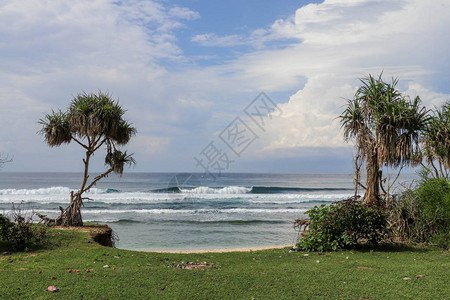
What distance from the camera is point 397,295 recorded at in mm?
5055

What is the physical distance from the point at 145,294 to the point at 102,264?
2307 mm

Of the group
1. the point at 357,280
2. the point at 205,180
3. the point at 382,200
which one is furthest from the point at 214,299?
the point at 205,180

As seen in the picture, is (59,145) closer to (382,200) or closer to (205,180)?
(382,200)

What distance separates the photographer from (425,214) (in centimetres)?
963

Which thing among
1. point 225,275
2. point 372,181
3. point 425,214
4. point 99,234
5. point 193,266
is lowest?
point 99,234

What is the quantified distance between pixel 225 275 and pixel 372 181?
6.47m

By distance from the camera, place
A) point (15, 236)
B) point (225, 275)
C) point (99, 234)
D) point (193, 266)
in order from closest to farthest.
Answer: point (225, 275), point (193, 266), point (15, 236), point (99, 234)

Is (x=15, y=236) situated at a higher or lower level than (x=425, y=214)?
lower

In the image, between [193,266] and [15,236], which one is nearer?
[193,266]

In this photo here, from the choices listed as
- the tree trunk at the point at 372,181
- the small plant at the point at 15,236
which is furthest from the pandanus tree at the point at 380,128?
the small plant at the point at 15,236

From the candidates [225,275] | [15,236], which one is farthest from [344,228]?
[15,236]

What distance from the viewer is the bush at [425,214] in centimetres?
934

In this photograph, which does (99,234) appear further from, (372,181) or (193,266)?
(372,181)

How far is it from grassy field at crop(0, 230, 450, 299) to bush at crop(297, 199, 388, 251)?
500 millimetres
